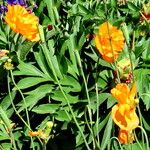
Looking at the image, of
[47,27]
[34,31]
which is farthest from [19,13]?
[47,27]

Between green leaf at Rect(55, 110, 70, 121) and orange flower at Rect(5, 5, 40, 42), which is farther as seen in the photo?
green leaf at Rect(55, 110, 70, 121)

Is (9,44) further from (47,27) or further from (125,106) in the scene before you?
(125,106)

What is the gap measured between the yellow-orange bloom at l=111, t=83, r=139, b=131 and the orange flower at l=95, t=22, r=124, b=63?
6.1 inches

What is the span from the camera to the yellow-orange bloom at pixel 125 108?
1.30 meters

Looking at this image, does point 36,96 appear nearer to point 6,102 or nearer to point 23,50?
point 6,102

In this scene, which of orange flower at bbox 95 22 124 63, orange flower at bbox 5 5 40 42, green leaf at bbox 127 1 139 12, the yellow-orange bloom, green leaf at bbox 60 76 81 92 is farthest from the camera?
green leaf at bbox 127 1 139 12

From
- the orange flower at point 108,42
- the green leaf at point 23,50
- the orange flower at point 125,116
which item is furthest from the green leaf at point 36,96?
the orange flower at point 125,116

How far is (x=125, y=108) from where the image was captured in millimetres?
1294

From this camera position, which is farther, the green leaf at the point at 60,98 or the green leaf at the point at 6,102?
the green leaf at the point at 6,102

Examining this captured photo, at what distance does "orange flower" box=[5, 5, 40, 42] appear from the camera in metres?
1.58

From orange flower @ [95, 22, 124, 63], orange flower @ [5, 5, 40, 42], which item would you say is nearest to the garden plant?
orange flower @ [5, 5, 40, 42]

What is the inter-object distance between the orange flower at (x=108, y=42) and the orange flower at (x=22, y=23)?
0.23 metres

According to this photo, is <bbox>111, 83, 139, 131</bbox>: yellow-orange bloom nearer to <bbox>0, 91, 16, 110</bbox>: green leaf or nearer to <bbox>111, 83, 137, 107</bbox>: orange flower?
<bbox>111, 83, 137, 107</bbox>: orange flower

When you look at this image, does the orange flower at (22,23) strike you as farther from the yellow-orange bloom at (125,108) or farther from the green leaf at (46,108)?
the green leaf at (46,108)
